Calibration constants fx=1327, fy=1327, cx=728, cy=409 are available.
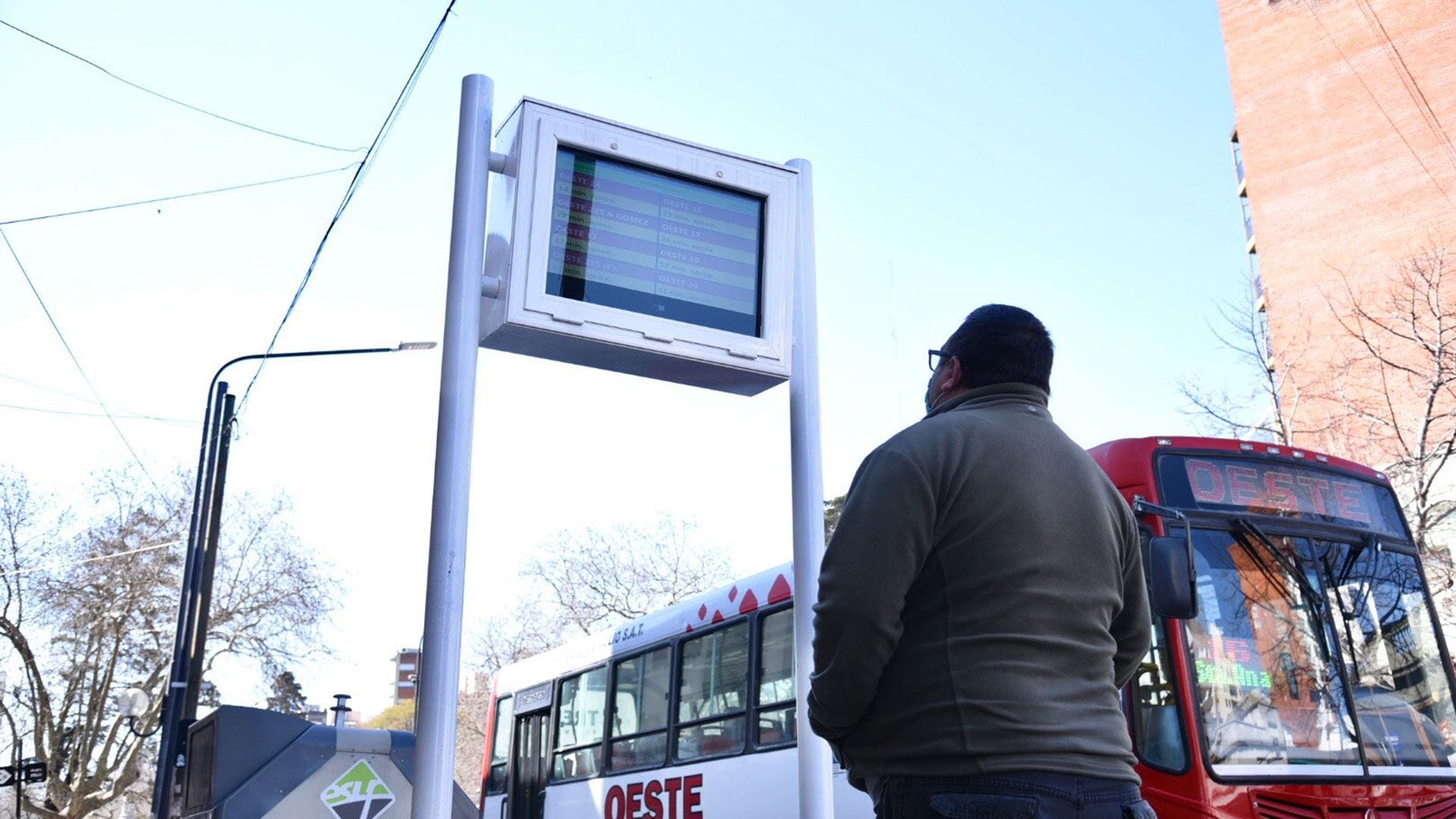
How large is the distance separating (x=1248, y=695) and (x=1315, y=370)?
32.8 meters

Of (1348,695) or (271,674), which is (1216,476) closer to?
(1348,695)

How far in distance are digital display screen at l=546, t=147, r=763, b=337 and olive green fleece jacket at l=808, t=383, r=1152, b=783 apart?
1917 mm

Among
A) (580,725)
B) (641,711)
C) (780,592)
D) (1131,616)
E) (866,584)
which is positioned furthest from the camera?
(580,725)

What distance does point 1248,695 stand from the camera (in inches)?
291

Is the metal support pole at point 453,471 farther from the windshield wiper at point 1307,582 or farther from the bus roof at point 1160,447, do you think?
the windshield wiper at point 1307,582

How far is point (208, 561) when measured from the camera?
18547 mm

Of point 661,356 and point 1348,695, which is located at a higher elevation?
point 661,356

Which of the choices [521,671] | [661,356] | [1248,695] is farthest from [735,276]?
[521,671]

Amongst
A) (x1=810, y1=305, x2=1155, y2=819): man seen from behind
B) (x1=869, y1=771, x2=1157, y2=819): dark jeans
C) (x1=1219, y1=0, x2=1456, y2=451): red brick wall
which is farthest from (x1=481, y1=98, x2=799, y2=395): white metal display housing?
(x1=1219, y1=0, x2=1456, y2=451): red brick wall

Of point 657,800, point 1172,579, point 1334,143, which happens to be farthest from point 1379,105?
point 1172,579

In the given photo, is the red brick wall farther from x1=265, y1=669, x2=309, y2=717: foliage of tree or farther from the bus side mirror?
the bus side mirror

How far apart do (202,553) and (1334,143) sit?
3791 centimetres

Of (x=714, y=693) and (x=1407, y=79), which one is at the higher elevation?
(x=1407, y=79)

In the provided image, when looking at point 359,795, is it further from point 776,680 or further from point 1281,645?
point 776,680
